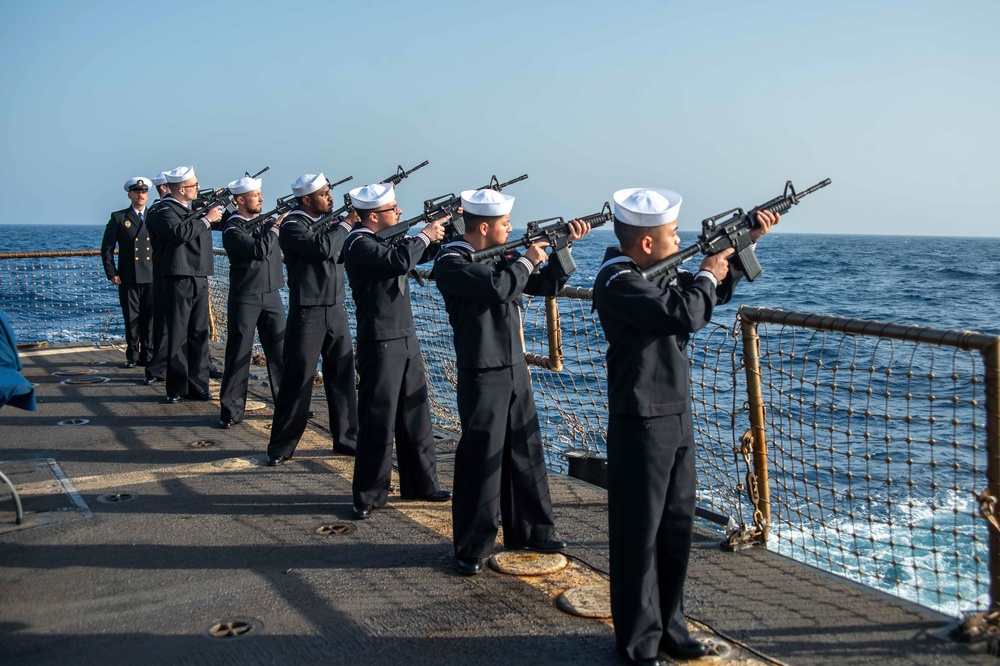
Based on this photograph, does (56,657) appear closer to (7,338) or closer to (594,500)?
(7,338)

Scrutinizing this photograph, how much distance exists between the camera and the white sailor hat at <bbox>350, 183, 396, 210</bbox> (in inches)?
227

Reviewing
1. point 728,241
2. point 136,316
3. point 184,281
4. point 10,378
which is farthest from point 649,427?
point 136,316

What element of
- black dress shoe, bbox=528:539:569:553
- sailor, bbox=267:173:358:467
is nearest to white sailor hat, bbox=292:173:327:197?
sailor, bbox=267:173:358:467

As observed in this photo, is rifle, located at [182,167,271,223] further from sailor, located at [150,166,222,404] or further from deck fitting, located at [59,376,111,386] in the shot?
deck fitting, located at [59,376,111,386]

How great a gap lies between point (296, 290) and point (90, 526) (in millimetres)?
2032

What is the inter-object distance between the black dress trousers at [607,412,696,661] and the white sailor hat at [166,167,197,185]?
6.45 meters

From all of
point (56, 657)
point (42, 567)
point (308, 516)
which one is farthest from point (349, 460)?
point (56, 657)

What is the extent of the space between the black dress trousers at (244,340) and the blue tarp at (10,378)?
8.20 feet

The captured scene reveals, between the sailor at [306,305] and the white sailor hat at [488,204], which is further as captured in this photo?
the sailor at [306,305]

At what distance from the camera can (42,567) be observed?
4887 mm

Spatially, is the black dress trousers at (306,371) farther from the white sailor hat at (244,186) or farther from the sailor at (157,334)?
the sailor at (157,334)

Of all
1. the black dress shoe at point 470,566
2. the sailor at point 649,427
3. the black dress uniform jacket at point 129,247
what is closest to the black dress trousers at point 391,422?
the black dress shoe at point 470,566

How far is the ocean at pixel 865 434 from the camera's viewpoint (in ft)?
16.0

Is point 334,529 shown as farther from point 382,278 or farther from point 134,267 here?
point 134,267
